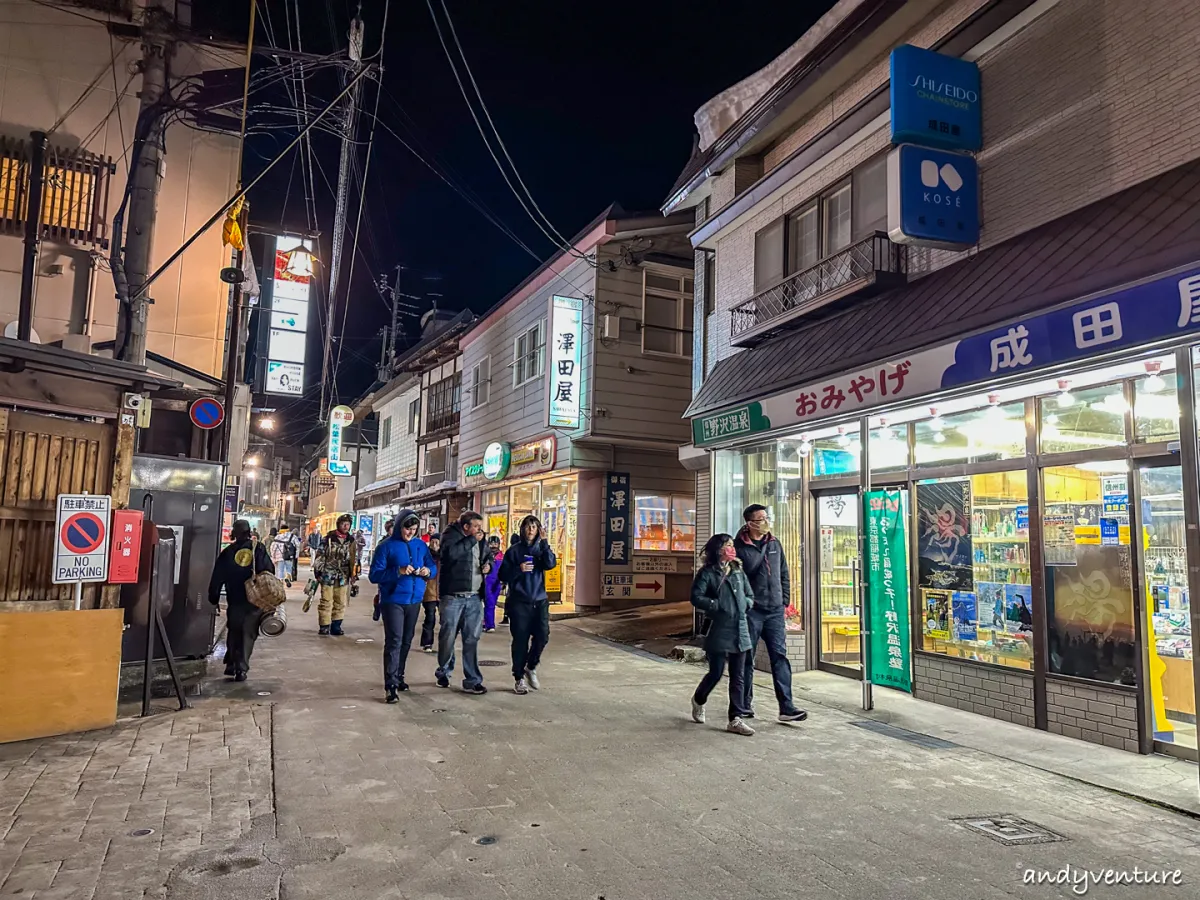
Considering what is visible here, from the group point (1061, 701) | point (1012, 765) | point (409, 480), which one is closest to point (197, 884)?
point (1012, 765)

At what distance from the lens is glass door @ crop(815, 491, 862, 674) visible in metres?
10.5

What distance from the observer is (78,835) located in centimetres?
440

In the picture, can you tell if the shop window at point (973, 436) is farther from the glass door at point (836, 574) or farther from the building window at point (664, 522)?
the building window at point (664, 522)

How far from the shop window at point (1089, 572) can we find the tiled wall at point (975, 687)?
1.61ft

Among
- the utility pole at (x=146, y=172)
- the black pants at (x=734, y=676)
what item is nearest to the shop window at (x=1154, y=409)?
the black pants at (x=734, y=676)

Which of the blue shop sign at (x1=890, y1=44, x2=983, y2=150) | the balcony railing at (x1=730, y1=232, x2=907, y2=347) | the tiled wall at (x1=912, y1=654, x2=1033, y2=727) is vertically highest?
the blue shop sign at (x1=890, y1=44, x2=983, y2=150)

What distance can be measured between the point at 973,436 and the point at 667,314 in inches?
439

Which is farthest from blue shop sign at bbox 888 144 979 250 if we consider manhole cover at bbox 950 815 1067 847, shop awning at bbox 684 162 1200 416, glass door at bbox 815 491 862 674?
manhole cover at bbox 950 815 1067 847

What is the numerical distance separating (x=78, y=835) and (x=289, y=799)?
1.14 metres

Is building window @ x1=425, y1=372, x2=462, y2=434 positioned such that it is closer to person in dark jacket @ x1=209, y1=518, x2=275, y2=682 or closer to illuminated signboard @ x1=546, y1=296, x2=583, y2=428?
illuminated signboard @ x1=546, y1=296, x2=583, y2=428

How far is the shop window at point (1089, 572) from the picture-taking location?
6.70 m

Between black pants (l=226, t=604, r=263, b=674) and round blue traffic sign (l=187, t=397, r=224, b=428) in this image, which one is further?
round blue traffic sign (l=187, t=397, r=224, b=428)

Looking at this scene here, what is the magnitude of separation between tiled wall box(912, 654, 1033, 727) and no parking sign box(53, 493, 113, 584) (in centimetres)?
822

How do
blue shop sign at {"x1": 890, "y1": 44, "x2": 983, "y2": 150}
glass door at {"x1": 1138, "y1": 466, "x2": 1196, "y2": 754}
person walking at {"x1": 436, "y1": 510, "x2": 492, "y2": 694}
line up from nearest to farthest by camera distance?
glass door at {"x1": 1138, "y1": 466, "x2": 1196, "y2": 754} → blue shop sign at {"x1": 890, "y1": 44, "x2": 983, "y2": 150} → person walking at {"x1": 436, "y1": 510, "x2": 492, "y2": 694}
